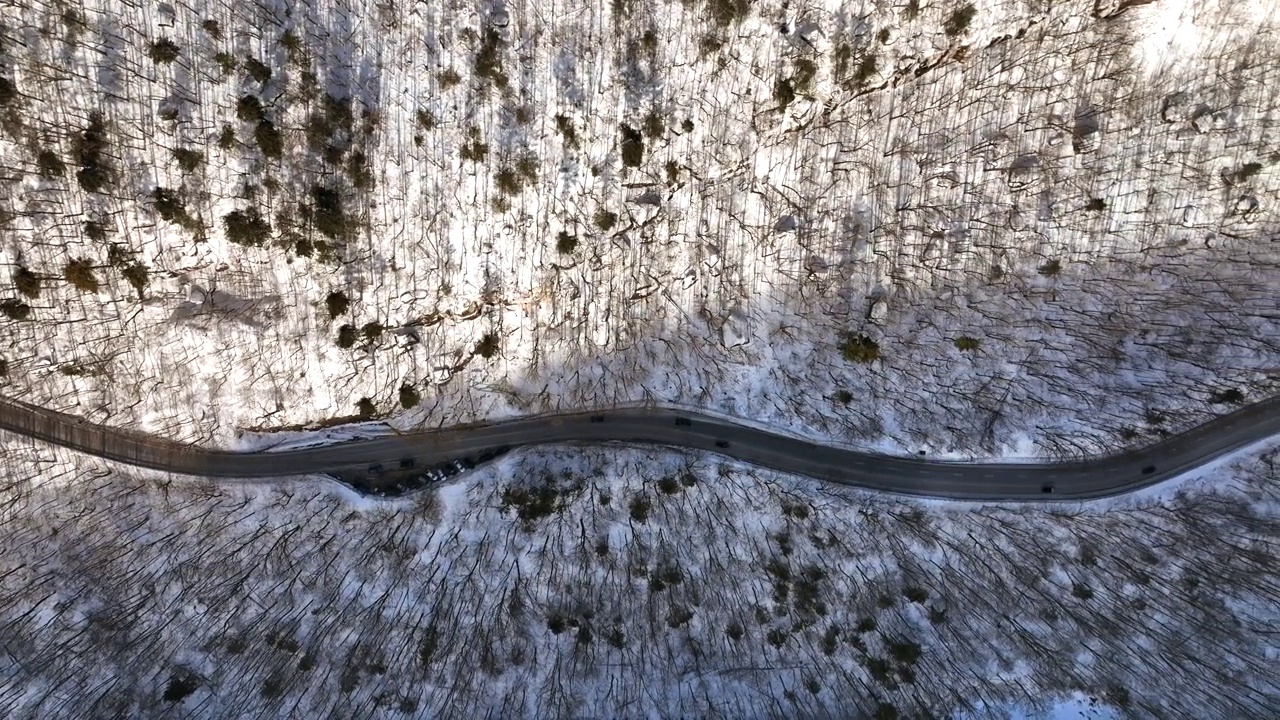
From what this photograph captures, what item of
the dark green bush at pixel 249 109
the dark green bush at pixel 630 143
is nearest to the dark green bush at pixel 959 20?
the dark green bush at pixel 630 143

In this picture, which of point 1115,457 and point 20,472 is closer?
point 20,472

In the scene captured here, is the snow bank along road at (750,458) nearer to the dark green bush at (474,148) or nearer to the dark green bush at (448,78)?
the dark green bush at (474,148)

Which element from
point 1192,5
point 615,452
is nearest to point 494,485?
point 615,452

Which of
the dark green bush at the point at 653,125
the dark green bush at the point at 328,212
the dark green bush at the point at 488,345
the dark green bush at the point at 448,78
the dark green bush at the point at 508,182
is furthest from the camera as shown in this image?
the dark green bush at the point at 488,345

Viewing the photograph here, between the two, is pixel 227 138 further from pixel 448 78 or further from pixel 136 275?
pixel 448 78

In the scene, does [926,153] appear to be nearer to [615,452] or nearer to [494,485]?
[615,452]
